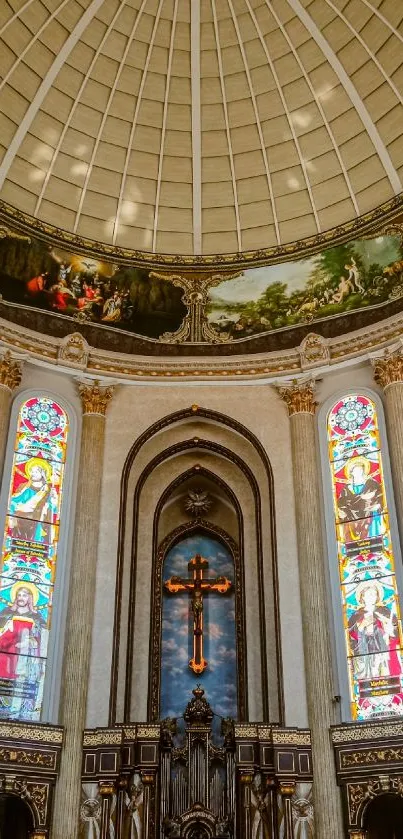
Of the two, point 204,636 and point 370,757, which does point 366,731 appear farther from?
point 204,636

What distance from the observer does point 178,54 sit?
864 inches

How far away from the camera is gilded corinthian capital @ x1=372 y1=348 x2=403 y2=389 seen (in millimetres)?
19531

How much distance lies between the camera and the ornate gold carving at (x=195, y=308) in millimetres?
22375

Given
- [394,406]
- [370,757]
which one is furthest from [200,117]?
[370,757]

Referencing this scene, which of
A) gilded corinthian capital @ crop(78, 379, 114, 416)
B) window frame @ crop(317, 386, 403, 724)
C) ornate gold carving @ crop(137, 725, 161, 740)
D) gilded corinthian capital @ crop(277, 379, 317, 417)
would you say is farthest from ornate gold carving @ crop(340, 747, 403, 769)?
gilded corinthian capital @ crop(78, 379, 114, 416)

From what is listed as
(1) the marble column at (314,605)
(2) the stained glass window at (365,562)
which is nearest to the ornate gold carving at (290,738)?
(1) the marble column at (314,605)

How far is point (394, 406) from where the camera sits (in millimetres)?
19266

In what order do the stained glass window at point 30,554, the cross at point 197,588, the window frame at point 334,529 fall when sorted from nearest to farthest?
the stained glass window at point 30,554 → the window frame at point 334,529 → the cross at point 197,588

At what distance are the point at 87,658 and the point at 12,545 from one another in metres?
2.78

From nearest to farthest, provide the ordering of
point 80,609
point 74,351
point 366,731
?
point 366,731
point 80,609
point 74,351

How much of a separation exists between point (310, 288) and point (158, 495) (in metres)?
6.23

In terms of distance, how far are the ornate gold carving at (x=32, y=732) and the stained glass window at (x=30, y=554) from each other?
0.56m

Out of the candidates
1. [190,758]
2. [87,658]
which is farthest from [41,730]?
[190,758]

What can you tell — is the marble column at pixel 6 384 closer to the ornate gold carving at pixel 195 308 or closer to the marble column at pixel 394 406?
the ornate gold carving at pixel 195 308
